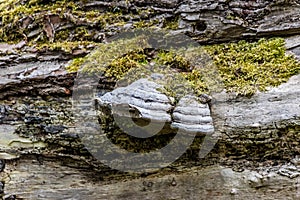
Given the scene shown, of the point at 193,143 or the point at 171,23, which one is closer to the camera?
the point at 193,143

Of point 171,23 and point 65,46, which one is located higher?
point 171,23

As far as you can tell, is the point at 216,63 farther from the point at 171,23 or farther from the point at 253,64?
the point at 171,23

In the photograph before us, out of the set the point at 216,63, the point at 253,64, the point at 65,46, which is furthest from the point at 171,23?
the point at 65,46

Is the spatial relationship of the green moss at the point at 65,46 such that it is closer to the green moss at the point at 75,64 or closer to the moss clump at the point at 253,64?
the green moss at the point at 75,64

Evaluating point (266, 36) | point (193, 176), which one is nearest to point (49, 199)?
point (193, 176)

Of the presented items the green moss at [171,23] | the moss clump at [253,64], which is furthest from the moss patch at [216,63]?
the green moss at [171,23]

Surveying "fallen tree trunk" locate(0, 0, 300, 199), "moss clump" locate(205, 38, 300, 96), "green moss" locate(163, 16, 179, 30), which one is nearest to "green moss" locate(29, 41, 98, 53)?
"fallen tree trunk" locate(0, 0, 300, 199)

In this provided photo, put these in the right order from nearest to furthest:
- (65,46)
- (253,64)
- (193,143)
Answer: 1. (193,143)
2. (253,64)
3. (65,46)

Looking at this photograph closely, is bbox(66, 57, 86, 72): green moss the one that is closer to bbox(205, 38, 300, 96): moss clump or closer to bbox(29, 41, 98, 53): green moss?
bbox(29, 41, 98, 53): green moss
